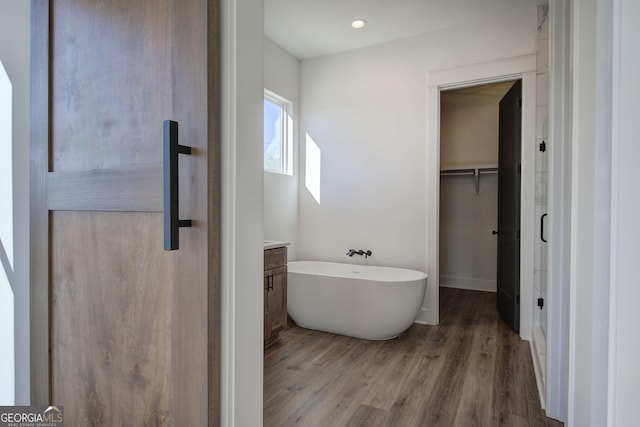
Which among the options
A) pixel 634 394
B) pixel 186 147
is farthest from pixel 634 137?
pixel 186 147

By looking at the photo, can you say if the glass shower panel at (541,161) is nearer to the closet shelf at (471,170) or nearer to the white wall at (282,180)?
the closet shelf at (471,170)

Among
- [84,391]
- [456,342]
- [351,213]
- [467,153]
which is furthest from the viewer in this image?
[467,153]

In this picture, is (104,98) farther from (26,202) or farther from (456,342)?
(456,342)

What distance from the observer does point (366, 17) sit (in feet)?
10.2

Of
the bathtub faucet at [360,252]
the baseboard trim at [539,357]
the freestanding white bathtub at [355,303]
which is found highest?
the bathtub faucet at [360,252]

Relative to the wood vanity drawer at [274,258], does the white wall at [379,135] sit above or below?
above

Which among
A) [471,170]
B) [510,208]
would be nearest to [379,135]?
[510,208]

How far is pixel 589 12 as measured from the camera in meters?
0.95

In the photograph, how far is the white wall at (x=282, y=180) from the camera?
3559mm

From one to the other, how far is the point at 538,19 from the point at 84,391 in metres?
3.92

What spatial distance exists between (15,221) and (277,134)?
281 centimetres

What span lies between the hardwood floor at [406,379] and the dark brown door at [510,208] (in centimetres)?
33

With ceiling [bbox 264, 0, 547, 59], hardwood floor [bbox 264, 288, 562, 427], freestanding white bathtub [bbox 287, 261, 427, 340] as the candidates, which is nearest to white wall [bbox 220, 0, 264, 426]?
hardwood floor [bbox 264, 288, 562, 427]

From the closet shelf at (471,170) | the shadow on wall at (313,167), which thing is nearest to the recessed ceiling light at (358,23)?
the shadow on wall at (313,167)
